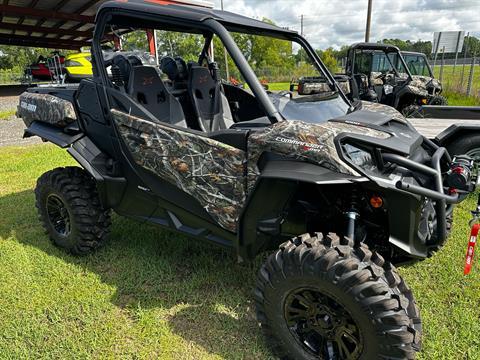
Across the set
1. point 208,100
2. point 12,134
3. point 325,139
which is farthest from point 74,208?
point 12,134

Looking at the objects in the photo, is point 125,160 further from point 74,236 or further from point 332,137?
point 332,137

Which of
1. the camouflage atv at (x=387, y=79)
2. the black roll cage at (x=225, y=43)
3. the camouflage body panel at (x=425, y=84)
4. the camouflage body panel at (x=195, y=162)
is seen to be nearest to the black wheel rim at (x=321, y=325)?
the camouflage body panel at (x=195, y=162)

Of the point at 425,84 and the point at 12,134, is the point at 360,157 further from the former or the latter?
the point at 12,134

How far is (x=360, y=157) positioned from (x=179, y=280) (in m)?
1.81

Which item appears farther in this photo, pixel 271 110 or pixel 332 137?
pixel 271 110

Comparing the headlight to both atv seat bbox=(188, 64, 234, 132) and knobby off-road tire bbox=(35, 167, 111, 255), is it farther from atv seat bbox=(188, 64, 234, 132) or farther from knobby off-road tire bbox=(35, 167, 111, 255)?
knobby off-road tire bbox=(35, 167, 111, 255)

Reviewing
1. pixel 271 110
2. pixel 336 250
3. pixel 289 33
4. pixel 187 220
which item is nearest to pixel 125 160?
pixel 187 220

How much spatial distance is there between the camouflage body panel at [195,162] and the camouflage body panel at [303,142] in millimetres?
114

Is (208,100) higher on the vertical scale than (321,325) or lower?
higher

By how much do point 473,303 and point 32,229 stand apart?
415 centimetres

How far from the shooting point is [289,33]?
9.70 ft

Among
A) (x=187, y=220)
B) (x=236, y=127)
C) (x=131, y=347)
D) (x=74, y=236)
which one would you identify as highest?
(x=236, y=127)

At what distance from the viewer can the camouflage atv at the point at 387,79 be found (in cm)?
872

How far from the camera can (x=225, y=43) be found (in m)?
2.32
